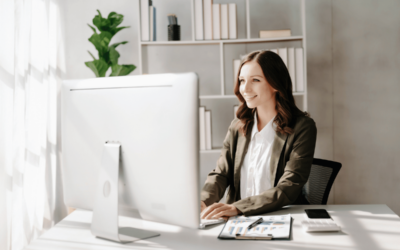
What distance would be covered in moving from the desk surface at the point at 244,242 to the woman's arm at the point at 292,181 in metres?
0.13

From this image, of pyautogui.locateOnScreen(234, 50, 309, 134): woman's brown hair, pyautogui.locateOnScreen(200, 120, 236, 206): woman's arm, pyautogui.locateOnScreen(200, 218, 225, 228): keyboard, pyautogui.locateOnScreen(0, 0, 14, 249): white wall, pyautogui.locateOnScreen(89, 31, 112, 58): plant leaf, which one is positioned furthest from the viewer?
pyautogui.locateOnScreen(89, 31, 112, 58): plant leaf

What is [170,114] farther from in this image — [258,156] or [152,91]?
[258,156]

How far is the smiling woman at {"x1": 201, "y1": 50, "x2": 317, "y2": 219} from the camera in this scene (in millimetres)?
1604

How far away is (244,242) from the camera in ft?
3.37

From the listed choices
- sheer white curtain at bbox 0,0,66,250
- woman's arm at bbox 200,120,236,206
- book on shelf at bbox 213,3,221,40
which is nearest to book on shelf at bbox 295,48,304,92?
book on shelf at bbox 213,3,221,40

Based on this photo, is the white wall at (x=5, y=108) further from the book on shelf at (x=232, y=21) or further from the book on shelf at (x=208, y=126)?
the book on shelf at (x=232, y=21)

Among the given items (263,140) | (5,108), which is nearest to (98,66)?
(5,108)

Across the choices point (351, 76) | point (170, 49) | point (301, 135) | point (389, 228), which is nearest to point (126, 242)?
point (389, 228)

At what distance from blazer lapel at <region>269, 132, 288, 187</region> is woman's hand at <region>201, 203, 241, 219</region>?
0.43m

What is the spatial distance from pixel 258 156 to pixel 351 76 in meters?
1.81

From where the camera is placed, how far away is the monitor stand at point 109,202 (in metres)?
1.04

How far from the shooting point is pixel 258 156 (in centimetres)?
173

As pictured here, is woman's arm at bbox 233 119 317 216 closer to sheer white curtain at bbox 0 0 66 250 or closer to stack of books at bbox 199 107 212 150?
stack of books at bbox 199 107 212 150

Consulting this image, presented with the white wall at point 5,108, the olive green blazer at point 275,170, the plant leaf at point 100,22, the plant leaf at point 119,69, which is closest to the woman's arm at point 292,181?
the olive green blazer at point 275,170
